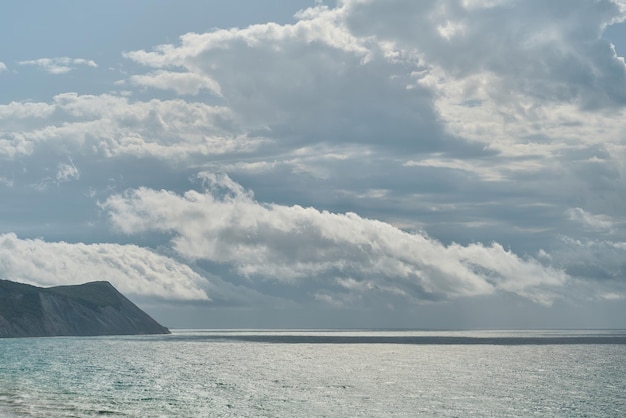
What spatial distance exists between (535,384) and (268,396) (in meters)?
44.7

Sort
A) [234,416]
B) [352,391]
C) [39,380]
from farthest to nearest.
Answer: [39,380] → [352,391] → [234,416]

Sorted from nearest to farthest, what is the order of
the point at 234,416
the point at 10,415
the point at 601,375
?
the point at 10,415, the point at 234,416, the point at 601,375

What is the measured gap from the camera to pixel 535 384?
118375mm

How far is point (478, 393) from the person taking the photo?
340ft

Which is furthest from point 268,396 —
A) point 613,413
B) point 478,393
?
point 613,413

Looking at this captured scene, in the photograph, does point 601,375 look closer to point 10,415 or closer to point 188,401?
point 188,401

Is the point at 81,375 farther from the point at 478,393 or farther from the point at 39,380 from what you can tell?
the point at 478,393

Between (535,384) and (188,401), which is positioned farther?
(535,384)

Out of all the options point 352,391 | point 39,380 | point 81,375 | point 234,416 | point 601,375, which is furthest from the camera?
point 601,375

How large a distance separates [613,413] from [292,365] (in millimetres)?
94124

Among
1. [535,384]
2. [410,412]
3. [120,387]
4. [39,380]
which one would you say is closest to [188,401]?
[120,387]

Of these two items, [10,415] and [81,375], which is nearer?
[10,415]

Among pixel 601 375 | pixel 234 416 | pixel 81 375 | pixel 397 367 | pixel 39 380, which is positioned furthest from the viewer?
pixel 397 367

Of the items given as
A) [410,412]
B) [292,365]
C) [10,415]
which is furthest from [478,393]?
[292,365]
